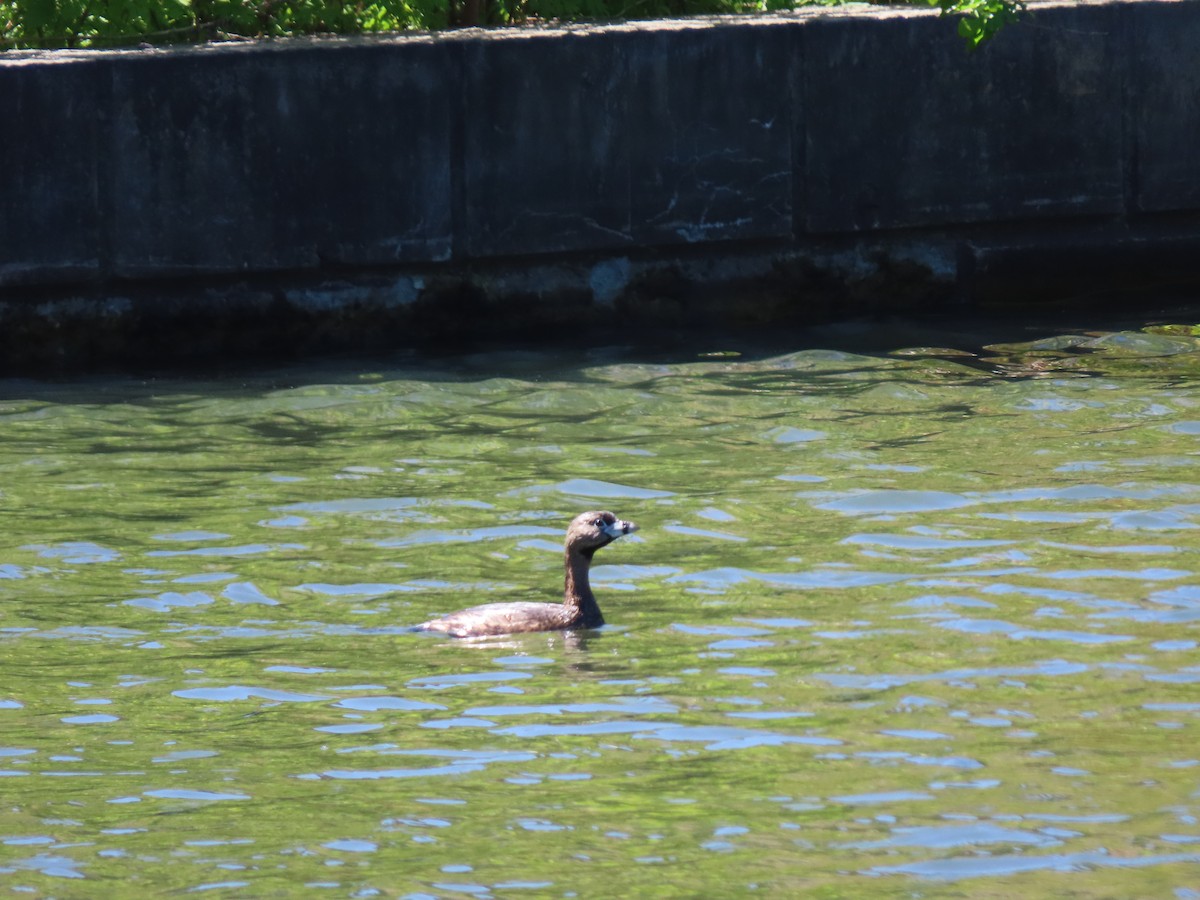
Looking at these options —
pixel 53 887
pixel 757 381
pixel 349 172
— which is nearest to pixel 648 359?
pixel 757 381

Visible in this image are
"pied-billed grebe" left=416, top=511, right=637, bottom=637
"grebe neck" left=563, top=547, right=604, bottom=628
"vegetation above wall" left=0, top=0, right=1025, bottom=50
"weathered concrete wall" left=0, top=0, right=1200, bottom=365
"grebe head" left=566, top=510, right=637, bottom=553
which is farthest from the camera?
"vegetation above wall" left=0, top=0, right=1025, bottom=50

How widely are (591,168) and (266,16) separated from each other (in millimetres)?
2415

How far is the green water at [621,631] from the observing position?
17.5 ft

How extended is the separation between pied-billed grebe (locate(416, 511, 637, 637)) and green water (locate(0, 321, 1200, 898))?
0.39 ft

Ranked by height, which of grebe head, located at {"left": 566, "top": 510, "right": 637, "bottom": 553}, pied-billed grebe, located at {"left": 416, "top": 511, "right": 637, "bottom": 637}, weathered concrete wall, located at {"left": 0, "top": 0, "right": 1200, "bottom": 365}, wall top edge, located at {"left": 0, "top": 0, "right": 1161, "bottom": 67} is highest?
wall top edge, located at {"left": 0, "top": 0, "right": 1161, "bottom": 67}

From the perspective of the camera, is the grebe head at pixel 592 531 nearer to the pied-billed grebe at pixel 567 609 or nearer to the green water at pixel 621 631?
the pied-billed grebe at pixel 567 609

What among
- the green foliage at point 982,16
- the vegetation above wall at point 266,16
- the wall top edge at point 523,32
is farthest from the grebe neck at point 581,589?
the vegetation above wall at point 266,16

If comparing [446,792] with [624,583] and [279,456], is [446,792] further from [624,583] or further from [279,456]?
[279,456]

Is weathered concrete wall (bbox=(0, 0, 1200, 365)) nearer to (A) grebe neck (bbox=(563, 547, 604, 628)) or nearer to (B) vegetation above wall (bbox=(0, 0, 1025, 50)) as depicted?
(B) vegetation above wall (bbox=(0, 0, 1025, 50))

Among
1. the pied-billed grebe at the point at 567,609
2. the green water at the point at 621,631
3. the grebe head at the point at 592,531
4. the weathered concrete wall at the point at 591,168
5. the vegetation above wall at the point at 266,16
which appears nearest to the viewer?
the green water at the point at 621,631

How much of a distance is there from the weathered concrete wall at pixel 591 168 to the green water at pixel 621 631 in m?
0.72

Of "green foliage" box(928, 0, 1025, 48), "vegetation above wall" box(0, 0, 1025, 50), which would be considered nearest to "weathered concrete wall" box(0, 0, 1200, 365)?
"vegetation above wall" box(0, 0, 1025, 50)

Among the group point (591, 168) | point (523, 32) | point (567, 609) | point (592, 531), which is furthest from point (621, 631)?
point (523, 32)

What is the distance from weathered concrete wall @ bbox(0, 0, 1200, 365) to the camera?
12211 millimetres
